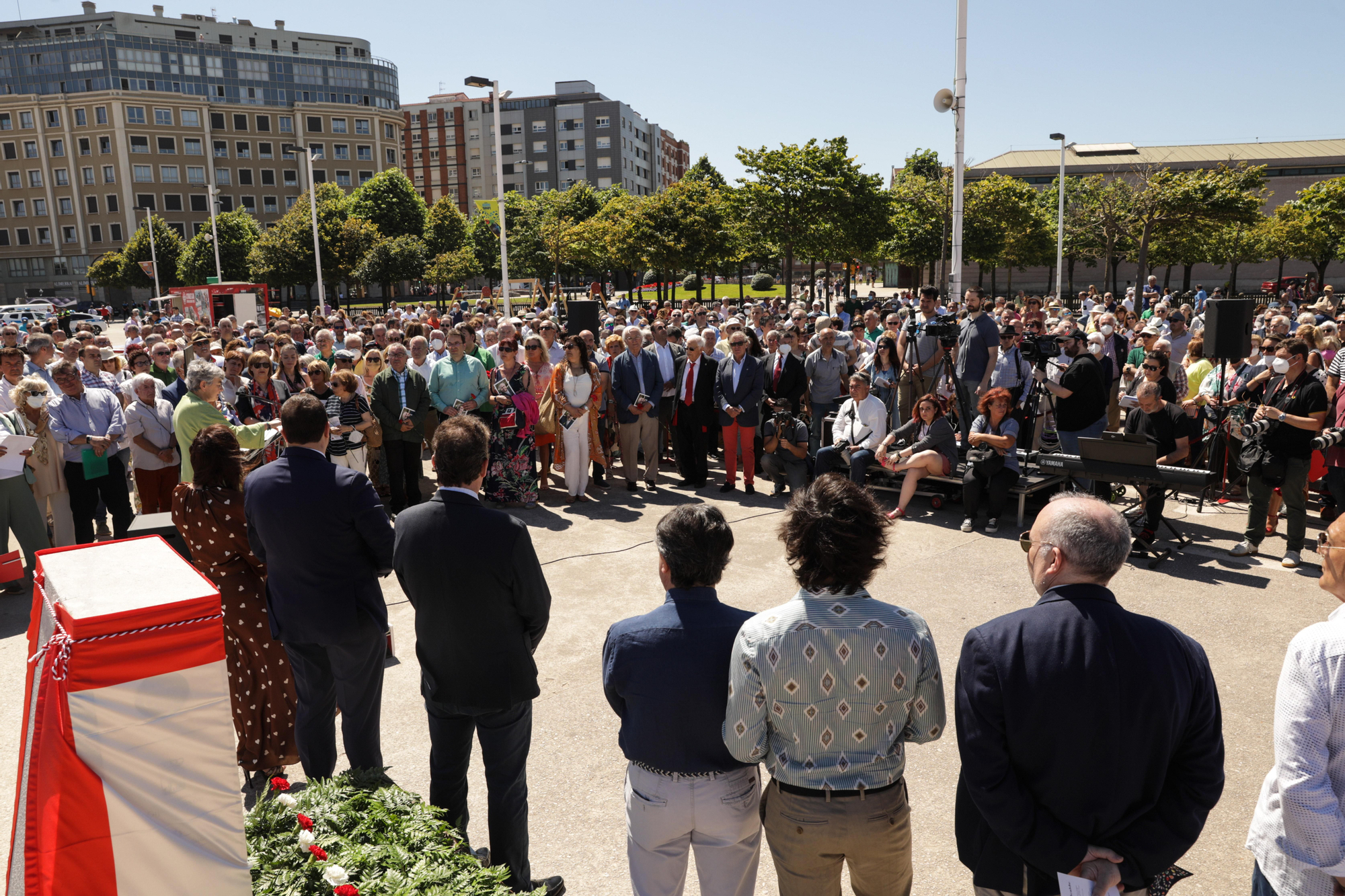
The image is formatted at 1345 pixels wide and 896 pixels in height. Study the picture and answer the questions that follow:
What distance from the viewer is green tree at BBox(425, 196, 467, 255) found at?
64.0 metres

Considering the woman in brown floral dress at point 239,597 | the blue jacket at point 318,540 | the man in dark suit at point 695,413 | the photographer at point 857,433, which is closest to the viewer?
the blue jacket at point 318,540

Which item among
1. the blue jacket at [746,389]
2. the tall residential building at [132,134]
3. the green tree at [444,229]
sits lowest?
the blue jacket at [746,389]

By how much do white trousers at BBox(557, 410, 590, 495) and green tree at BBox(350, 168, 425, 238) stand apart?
56.8 meters

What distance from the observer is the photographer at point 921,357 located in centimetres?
1089

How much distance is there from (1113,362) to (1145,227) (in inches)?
1120

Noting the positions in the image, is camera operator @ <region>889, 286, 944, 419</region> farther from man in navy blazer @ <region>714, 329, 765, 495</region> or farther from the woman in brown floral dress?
the woman in brown floral dress

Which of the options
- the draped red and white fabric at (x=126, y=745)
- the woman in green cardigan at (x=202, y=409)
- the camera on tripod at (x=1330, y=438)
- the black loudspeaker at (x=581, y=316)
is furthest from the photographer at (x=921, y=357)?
the draped red and white fabric at (x=126, y=745)

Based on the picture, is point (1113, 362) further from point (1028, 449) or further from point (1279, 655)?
point (1279, 655)

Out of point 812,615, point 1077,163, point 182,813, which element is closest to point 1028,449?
point 812,615

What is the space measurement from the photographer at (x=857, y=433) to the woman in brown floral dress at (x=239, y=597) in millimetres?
6277

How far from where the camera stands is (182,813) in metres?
1.95

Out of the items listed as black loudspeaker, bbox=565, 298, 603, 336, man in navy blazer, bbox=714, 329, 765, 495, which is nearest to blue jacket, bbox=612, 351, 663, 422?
man in navy blazer, bbox=714, 329, 765, 495

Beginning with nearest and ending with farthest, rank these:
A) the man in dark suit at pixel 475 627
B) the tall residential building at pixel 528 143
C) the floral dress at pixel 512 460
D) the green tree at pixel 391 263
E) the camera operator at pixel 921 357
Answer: the man in dark suit at pixel 475 627 → the floral dress at pixel 512 460 → the camera operator at pixel 921 357 → the green tree at pixel 391 263 → the tall residential building at pixel 528 143

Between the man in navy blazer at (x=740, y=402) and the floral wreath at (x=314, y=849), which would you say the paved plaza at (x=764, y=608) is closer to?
the man in navy blazer at (x=740, y=402)
